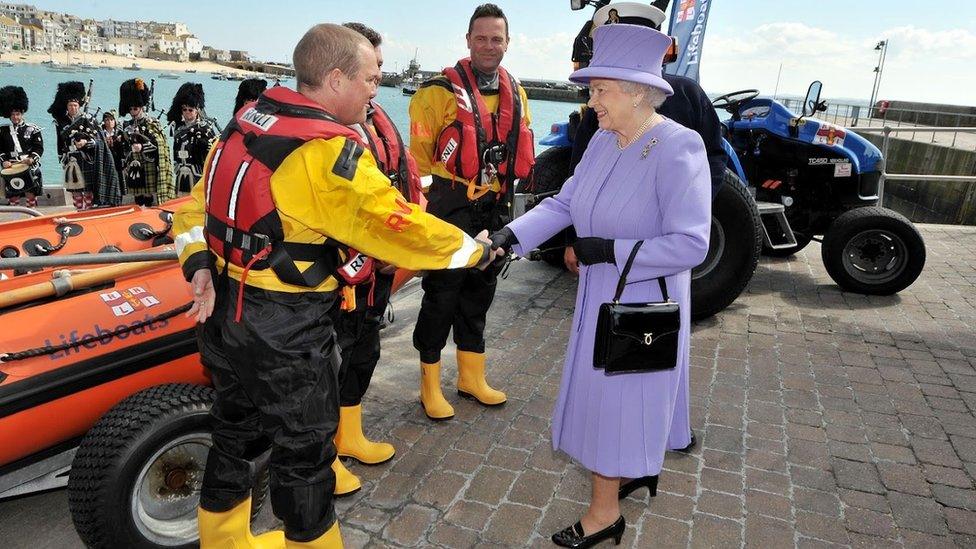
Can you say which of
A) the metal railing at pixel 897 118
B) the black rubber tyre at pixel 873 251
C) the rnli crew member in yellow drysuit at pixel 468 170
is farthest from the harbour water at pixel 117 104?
the metal railing at pixel 897 118

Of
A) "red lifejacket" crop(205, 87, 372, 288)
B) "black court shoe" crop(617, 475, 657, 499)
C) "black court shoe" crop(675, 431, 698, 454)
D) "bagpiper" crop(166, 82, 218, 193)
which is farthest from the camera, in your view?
"bagpiper" crop(166, 82, 218, 193)

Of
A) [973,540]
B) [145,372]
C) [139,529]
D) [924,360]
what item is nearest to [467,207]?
[145,372]

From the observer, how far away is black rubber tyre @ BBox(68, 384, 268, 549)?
2.37 metres

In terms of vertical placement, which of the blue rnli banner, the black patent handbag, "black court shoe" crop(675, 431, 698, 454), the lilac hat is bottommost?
"black court shoe" crop(675, 431, 698, 454)

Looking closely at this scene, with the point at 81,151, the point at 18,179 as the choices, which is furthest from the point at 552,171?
the point at 18,179

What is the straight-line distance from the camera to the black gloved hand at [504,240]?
2654 millimetres

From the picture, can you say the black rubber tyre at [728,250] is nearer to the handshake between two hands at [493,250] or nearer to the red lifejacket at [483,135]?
the red lifejacket at [483,135]

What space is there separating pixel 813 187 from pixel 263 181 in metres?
6.12

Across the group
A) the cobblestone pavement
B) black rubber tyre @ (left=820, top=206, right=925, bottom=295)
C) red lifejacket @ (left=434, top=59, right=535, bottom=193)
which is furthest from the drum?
black rubber tyre @ (left=820, top=206, right=925, bottom=295)

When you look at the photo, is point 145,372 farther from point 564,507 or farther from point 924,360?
point 924,360

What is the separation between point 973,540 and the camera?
276 centimetres

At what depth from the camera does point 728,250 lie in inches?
204

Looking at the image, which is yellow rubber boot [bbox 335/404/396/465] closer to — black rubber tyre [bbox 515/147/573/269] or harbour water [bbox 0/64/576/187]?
harbour water [bbox 0/64/576/187]

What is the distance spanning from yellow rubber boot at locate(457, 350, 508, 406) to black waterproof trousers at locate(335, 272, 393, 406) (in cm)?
84
